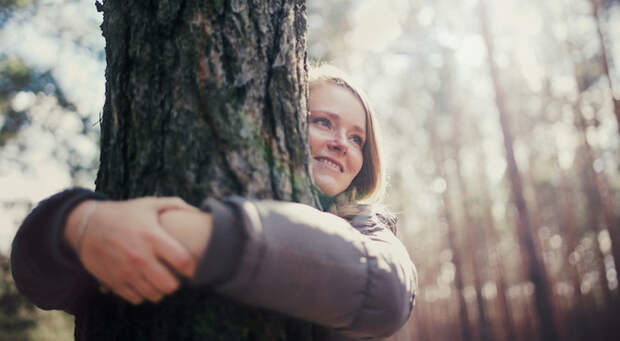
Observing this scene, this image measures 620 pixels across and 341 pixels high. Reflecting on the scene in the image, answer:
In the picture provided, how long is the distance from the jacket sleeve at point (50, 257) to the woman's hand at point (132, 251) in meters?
0.07

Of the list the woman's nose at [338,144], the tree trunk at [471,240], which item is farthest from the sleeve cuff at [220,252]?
the tree trunk at [471,240]

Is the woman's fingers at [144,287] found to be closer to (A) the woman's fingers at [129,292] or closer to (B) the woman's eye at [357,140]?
(A) the woman's fingers at [129,292]

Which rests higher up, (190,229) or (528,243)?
(190,229)

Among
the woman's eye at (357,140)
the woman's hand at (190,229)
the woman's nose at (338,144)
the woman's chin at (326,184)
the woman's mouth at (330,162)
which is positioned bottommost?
the woman's hand at (190,229)

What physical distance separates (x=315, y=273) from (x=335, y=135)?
1148 millimetres

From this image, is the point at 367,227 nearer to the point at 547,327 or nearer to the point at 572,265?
the point at 547,327

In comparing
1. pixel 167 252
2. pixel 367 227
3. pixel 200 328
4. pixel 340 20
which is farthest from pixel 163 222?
pixel 340 20

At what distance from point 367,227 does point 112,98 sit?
950 mm

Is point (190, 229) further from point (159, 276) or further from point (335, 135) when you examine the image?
point (335, 135)

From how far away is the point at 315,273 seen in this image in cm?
100

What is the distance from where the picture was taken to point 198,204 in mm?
1170

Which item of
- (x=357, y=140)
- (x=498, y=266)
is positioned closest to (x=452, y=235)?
(x=498, y=266)

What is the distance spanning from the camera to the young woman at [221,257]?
36.6 inches

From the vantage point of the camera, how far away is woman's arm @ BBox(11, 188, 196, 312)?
92 cm
